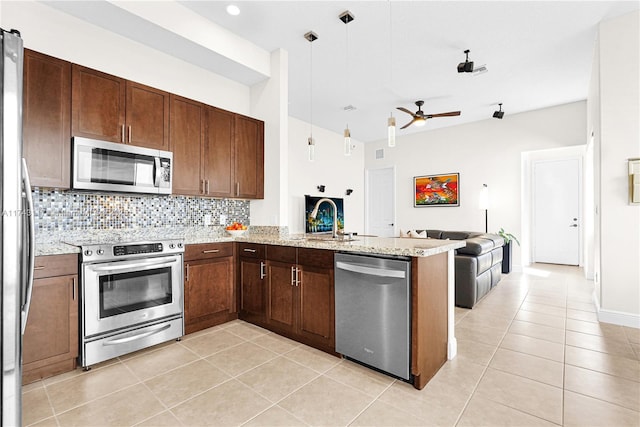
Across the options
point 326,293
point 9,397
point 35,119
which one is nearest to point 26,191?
point 9,397

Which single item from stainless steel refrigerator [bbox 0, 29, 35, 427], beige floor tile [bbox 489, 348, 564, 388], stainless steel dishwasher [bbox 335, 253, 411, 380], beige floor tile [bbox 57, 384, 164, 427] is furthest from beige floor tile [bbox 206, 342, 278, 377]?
beige floor tile [bbox 489, 348, 564, 388]

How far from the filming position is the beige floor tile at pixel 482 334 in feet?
9.14

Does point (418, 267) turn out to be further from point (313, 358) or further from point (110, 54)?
point (110, 54)

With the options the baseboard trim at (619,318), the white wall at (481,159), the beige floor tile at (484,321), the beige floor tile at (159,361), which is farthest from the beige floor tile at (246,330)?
the white wall at (481,159)

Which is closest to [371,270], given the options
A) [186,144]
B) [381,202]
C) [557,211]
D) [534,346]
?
[534,346]

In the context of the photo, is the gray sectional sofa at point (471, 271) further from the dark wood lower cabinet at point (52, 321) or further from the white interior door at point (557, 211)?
the white interior door at point (557, 211)

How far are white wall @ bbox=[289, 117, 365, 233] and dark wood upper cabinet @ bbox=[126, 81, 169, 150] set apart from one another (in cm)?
314

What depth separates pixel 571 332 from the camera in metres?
2.96

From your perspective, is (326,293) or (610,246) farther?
(610,246)

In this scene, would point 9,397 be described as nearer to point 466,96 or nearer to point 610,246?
point 610,246

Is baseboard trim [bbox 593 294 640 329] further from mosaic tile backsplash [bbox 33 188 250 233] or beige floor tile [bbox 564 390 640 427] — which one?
mosaic tile backsplash [bbox 33 188 250 233]

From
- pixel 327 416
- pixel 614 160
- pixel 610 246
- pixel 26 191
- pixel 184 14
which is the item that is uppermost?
pixel 184 14

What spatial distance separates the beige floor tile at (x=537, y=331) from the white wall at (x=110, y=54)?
4.01 meters

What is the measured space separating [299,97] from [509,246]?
4800 mm
